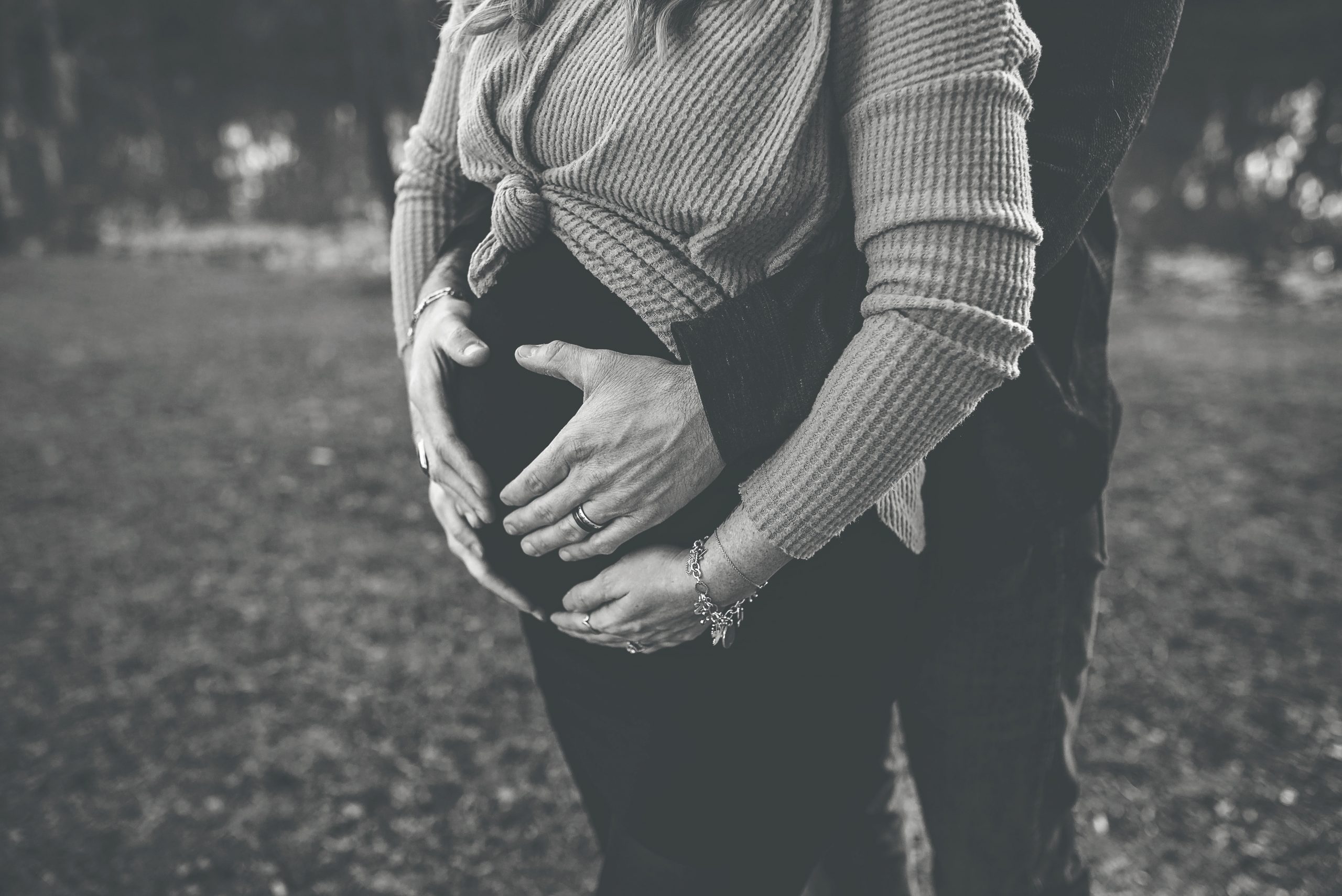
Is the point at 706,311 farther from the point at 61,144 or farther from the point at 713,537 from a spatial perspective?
the point at 61,144

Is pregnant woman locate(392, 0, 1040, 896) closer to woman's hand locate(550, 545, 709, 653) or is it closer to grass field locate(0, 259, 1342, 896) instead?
woman's hand locate(550, 545, 709, 653)

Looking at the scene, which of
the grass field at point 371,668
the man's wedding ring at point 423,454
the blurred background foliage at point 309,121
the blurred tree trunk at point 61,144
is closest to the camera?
the man's wedding ring at point 423,454

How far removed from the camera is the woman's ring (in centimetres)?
96

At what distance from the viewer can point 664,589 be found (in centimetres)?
94

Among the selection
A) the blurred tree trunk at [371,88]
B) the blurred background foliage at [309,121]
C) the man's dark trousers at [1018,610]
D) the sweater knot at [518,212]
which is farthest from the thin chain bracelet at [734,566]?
the blurred tree trunk at [371,88]

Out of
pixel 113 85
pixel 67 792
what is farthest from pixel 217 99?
pixel 67 792

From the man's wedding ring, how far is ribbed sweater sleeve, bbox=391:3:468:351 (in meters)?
0.17

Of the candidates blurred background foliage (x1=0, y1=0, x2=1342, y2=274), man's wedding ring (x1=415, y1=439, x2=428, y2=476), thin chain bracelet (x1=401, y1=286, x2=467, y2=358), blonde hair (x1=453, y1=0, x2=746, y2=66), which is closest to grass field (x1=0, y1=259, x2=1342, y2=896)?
man's wedding ring (x1=415, y1=439, x2=428, y2=476)

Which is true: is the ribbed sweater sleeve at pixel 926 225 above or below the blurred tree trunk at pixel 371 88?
above

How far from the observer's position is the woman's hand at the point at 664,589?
0.90 m

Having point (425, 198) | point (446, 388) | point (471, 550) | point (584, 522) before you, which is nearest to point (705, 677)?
point (584, 522)

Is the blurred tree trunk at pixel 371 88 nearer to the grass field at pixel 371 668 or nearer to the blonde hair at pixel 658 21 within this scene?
the grass field at pixel 371 668

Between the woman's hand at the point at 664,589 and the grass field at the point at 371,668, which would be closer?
the woman's hand at the point at 664,589

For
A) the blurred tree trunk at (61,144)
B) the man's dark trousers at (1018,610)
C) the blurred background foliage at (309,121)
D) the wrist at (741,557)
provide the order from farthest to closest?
the blurred tree trunk at (61,144) → the blurred background foliage at (309,121) → the man's dark trousers at (1018,610) → the wrist at (741,557)
